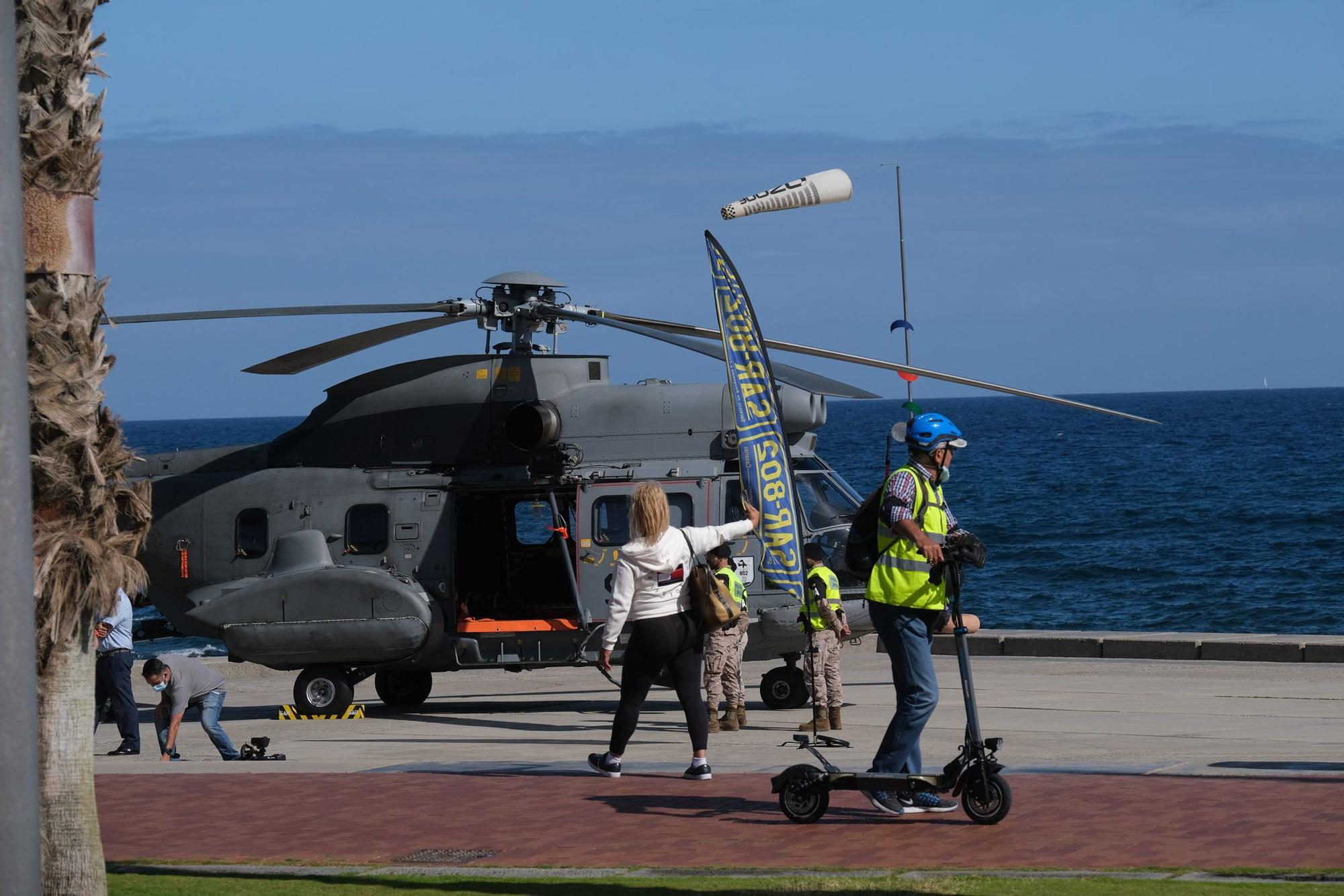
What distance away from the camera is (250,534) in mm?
15633

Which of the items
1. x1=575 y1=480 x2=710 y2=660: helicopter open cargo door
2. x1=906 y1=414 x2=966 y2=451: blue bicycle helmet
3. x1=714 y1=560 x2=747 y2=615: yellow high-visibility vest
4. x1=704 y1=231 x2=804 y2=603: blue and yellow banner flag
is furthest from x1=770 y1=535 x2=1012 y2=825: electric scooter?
x1=575 y1=480 x2=710 y2=660: helicopter open cargo door

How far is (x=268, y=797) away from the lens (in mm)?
9641

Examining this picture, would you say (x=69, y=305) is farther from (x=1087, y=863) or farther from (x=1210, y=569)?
(x=1210, y=569)

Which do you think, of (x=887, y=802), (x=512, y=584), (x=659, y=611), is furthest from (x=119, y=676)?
(x=887, y=802)

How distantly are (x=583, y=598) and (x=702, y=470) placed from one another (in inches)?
60.4

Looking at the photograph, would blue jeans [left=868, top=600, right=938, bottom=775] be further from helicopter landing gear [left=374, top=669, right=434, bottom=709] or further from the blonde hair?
helicopter landing gear [left=374, top=669, right=434, bottom=709]

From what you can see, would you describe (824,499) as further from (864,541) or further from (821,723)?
(864,541)

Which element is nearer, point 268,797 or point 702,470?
point 268,797

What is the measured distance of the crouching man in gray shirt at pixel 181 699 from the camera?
41.4ft

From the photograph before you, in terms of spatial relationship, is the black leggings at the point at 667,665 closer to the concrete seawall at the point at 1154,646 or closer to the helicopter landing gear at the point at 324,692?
the helicopter landing gear at the point at 324,692

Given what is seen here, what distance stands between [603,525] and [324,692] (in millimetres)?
3076

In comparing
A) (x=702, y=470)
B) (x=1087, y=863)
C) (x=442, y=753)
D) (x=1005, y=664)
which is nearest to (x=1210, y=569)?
(x=1005, y=664)

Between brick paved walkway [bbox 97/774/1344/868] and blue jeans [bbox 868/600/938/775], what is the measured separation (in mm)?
337

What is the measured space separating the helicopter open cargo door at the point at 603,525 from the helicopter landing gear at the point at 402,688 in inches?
100
